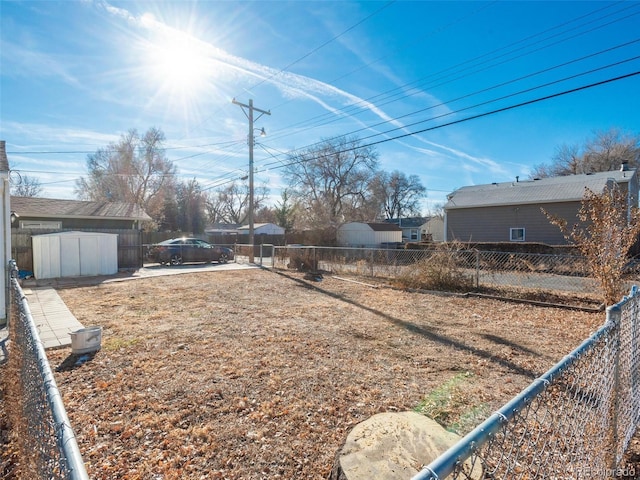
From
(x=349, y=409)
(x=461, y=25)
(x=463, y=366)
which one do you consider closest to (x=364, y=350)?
(x=463, y=366)

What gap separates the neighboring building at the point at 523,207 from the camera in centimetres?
1686

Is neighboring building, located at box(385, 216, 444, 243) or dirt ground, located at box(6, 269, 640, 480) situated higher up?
neighboring building, located at box(385, 216, 444, 243)

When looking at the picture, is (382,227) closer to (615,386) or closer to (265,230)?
(265,230)

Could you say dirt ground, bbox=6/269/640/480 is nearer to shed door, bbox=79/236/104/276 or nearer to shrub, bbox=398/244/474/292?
shrub, bbox=398/244/474/292

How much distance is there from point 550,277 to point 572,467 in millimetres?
9597

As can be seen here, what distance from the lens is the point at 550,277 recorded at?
9609 millimetres

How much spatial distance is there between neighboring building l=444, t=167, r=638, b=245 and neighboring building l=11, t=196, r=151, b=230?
761 inches

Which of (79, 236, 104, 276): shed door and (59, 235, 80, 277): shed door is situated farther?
(79, 236, 104, 276): shed door

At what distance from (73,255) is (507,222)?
21.3 metres

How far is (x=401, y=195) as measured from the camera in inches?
1921

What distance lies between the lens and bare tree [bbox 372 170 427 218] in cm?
4759

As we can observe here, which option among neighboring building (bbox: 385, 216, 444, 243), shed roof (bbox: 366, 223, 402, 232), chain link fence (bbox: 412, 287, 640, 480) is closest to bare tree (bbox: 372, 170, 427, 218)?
neighboring building (bbox: 385, 216, 444, 243)

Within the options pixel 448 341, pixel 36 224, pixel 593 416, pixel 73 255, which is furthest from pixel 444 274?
pixel 36 224

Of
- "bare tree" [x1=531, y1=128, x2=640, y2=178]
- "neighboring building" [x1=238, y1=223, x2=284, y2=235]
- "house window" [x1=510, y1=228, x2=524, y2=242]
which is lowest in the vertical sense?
"house window" [x1=510, y1=228, x2=524, y2=242]
